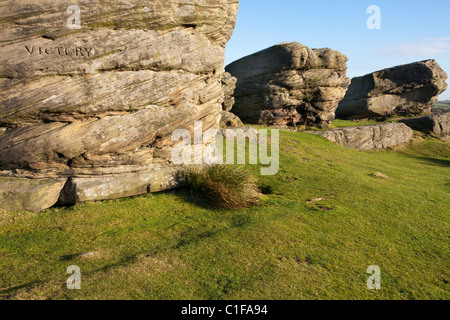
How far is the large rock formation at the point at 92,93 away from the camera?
9.62 meters

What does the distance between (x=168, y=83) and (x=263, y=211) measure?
5230 mm

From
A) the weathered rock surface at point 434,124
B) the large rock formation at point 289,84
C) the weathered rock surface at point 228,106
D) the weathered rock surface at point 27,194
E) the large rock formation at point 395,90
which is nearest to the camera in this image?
the weathered rock surface at point 27,194

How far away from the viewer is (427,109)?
147 feet

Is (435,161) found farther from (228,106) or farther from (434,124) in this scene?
(228,106)

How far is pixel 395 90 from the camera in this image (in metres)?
41.3

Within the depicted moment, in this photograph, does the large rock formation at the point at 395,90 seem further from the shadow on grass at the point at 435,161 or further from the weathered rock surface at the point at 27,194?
the weathered rock surface at the point at 27,194

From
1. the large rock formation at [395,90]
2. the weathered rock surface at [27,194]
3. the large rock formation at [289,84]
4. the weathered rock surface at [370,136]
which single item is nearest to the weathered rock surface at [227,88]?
the large rock formation at [289,84]

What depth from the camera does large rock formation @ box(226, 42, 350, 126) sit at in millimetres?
Result: 28703

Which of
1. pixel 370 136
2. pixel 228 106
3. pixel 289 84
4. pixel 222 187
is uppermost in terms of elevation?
pixel 289 84

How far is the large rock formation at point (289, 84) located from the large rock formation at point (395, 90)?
11212mm

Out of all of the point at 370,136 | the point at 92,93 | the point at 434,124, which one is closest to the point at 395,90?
the point at 434,124

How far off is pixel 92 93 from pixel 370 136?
22.7 metres
